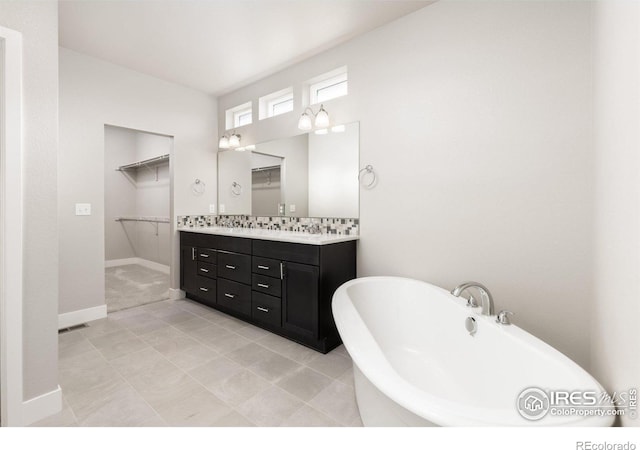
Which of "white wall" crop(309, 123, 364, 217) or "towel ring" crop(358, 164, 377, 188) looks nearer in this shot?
"towel ring" crop(358, 164, 377, 188)

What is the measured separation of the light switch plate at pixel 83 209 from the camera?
2.94m

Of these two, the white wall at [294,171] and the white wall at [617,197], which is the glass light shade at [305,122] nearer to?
the white wall at [294,171]

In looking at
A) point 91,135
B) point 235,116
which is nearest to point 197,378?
point 91,135

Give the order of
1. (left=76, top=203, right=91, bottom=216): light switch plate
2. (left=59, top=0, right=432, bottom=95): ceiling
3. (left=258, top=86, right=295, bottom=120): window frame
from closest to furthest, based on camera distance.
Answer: (left=59, top=0, right=432, bottom=95): ceiling < (left=76, top=203, right=91, bottom=216): light switch plate < (left=258, top=86, right=295, bottom=120): window frame

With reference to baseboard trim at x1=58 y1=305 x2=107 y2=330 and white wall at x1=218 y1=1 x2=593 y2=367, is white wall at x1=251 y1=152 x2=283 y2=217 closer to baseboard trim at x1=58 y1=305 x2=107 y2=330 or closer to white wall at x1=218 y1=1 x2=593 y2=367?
white wall at x1=218 y1=1 x2=593 y2=367

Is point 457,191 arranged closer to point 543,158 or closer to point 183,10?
point 543,158

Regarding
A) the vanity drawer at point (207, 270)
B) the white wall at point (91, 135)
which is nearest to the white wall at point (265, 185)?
the vanity drawer at point (207, 270)

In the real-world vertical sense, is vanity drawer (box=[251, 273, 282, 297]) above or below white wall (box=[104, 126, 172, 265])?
below

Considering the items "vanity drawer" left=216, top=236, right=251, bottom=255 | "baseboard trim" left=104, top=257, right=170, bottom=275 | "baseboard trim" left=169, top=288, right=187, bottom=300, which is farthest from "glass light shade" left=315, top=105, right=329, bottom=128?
"baseboard trim" left=104, top=257, right=170, bottom=275

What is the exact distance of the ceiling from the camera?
225 centimetres

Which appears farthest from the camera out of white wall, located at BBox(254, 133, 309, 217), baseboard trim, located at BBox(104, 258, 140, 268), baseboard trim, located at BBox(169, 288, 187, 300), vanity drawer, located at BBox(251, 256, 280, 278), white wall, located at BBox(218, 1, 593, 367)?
baseboard trim, located at BBox(104, 258, 140, 268)

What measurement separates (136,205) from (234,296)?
437 centimetres

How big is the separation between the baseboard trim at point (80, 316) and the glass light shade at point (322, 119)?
3.03 metres

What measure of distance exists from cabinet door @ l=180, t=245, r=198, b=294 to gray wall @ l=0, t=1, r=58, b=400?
1.82 meters
